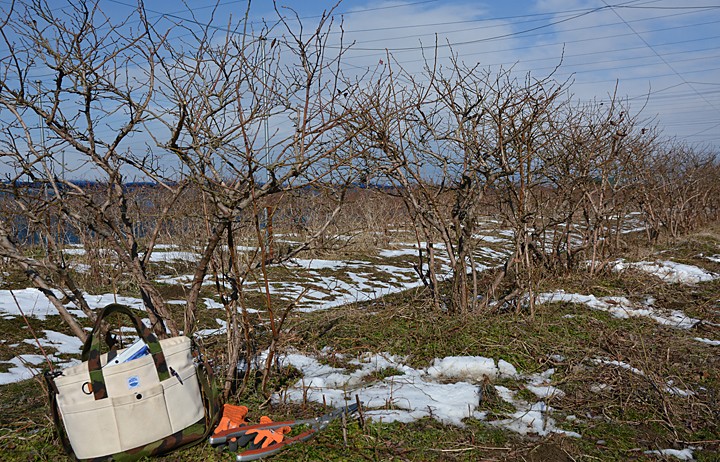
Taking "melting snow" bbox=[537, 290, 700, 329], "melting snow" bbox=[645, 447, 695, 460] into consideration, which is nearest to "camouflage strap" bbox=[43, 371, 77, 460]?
"melting snow" bbox=[645, 447, 695, 460]

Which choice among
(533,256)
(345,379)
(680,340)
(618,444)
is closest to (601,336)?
(680,340)

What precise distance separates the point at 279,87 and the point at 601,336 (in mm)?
3128

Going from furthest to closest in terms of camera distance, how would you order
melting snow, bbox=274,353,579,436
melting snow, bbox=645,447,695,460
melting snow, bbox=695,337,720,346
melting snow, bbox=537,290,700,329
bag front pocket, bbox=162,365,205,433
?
melting snow, bbox=537,290,700,329, melting snow, bbox=695,337,720,346, melting snow, bbox=274,353,579,436, melting snow, bbox=645,447,695,460, bag front pocket, bbox=162,365,205,433

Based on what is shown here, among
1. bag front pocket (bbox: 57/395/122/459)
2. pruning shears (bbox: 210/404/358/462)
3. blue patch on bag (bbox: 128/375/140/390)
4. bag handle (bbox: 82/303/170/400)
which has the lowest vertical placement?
pruning shears (bbox: 210/404/358/462)

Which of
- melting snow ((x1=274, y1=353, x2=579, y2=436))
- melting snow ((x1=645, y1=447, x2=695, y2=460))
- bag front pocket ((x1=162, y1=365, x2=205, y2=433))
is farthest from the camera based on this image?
melting snow ((x1=274, y1=353, x2=579, y2=436))

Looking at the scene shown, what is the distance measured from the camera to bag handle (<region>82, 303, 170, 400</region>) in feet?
7.77

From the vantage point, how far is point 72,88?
3150 mm

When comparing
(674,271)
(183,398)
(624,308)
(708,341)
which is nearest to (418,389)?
(183,398)

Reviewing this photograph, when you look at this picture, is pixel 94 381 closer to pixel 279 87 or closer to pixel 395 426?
pixel 395 426

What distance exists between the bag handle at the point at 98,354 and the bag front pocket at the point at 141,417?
63mm

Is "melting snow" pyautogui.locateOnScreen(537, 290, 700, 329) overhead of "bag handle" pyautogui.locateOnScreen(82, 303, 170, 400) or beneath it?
beneath

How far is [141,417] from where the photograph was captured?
8.05ft

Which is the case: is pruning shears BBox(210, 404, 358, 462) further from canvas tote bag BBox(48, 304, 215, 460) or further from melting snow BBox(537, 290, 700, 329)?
melting snow BBox(537, 290, 700, 329)

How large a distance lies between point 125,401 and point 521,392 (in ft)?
7.68
